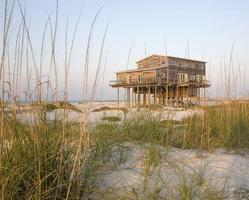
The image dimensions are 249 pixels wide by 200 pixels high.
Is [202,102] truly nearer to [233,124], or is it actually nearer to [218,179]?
[233,124]

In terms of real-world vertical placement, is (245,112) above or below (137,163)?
above

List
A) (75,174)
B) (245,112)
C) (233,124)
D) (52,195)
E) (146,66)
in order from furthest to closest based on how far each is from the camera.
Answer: (146,66)
(245,112)
(233,124)
(75,174)
(52,195)

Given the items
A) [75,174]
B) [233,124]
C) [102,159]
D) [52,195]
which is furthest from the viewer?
[233,124]

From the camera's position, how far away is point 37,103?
1.97 meters

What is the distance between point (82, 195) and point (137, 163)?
78 centimetres

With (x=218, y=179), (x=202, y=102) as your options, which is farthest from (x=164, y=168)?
(x=202, y=102)

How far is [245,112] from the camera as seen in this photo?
4.27 m

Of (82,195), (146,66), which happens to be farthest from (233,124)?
(146,66)

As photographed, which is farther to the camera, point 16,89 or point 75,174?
point 16,89

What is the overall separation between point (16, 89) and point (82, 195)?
2.61ft

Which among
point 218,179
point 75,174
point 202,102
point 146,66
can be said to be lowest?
point 218,179

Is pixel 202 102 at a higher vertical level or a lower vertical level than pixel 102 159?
higher

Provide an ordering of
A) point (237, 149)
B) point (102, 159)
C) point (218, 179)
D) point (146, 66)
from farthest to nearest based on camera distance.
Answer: point (146, 66), point (237, 149), point (102, 159), point (218, 179)

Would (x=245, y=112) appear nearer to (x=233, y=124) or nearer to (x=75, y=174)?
(x=233, y=124)
